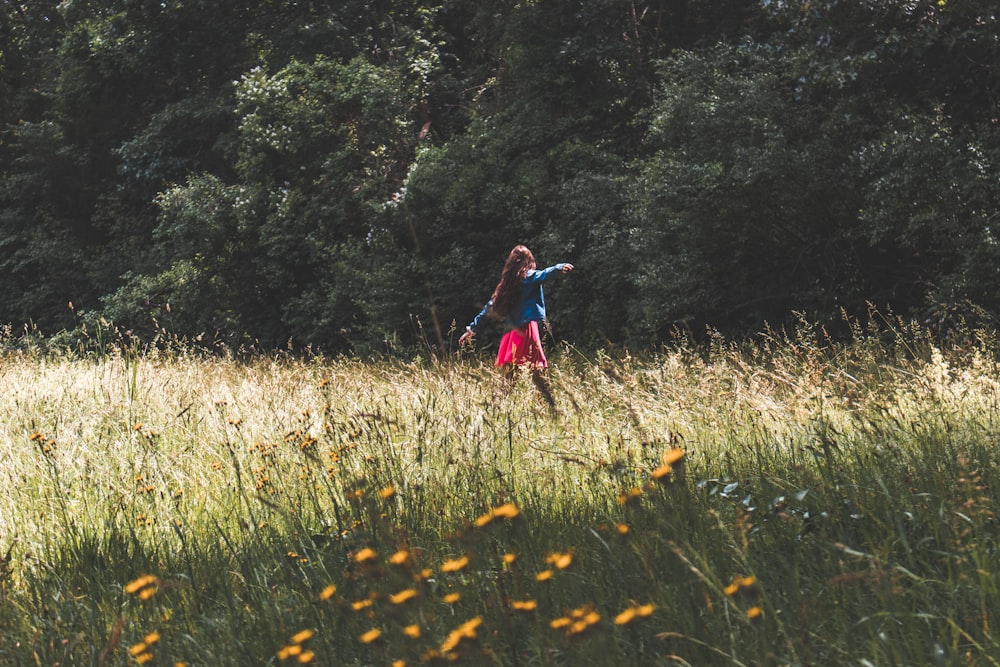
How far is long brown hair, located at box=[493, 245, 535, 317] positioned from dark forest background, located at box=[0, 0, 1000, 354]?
166cm

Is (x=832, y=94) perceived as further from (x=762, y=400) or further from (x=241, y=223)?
(x=241, y=223)

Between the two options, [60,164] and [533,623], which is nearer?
[533,623]

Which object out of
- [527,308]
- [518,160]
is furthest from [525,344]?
[518,160]

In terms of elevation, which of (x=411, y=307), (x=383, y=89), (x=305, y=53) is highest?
(x=305, y=53)

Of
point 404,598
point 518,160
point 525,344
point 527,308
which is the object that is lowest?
point 525,344

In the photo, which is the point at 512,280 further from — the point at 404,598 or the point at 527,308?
the point at 404,598

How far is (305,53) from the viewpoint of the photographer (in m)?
18.2

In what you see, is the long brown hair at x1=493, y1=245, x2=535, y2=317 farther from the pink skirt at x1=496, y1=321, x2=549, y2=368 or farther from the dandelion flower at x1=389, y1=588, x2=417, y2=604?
the dandelion flower at x1=389, y1=588, x2=417, y2=604

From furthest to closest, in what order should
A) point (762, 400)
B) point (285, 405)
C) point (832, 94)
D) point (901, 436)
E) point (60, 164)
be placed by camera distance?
point (60, 164)
point (832, 94)
point (285, 405)
point (762, 400)
point (901, 436)

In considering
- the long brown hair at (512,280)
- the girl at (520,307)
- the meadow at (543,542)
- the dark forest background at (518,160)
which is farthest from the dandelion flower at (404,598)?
the long brown hair at (512,280)

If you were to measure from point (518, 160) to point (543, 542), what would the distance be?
37.2 ft

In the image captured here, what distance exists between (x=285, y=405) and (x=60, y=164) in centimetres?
1990

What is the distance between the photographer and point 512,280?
815 centimetres

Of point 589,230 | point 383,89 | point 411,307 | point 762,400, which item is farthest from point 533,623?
point 383,89
